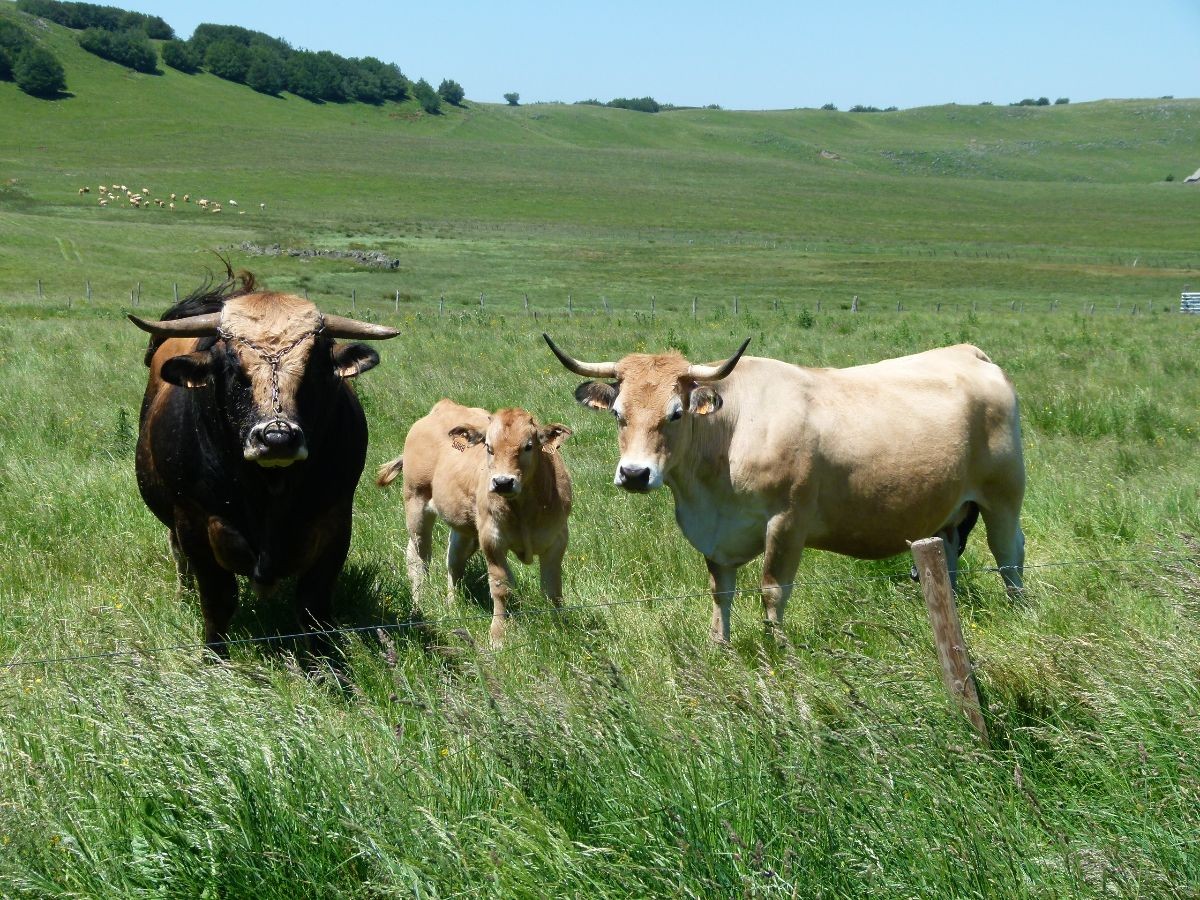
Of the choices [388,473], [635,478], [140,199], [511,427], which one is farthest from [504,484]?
[140,199]

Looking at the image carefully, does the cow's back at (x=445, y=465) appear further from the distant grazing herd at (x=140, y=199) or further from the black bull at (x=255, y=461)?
the distant grazing herd at (x=140, y=199)

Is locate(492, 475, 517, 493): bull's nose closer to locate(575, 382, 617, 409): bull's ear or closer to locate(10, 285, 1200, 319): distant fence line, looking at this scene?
locate(575, 382, 617, 409): bull's ear

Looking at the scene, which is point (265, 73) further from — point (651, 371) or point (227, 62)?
point (651, 371)

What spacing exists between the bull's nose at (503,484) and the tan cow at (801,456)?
26.4 inches

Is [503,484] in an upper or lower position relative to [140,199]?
upper

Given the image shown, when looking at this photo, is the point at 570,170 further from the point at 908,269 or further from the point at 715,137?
the point at 908,269

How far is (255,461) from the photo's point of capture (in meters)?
5.81

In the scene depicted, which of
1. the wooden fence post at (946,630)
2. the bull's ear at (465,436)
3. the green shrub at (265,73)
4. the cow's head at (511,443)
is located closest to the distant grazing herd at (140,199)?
the bull's ear at (465,436)

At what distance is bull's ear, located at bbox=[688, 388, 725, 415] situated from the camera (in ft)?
21.2

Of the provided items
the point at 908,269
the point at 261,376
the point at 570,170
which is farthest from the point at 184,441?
the point at 570,170

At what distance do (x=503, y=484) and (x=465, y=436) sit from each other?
26.2 inches

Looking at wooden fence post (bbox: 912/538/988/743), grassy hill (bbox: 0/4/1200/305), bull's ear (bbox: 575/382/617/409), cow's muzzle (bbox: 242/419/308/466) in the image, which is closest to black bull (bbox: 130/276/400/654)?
cow's muzzle (bbox: 242/419/308/466)

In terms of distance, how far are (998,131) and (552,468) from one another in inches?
7983

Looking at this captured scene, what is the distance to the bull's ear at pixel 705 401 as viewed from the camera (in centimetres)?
647
